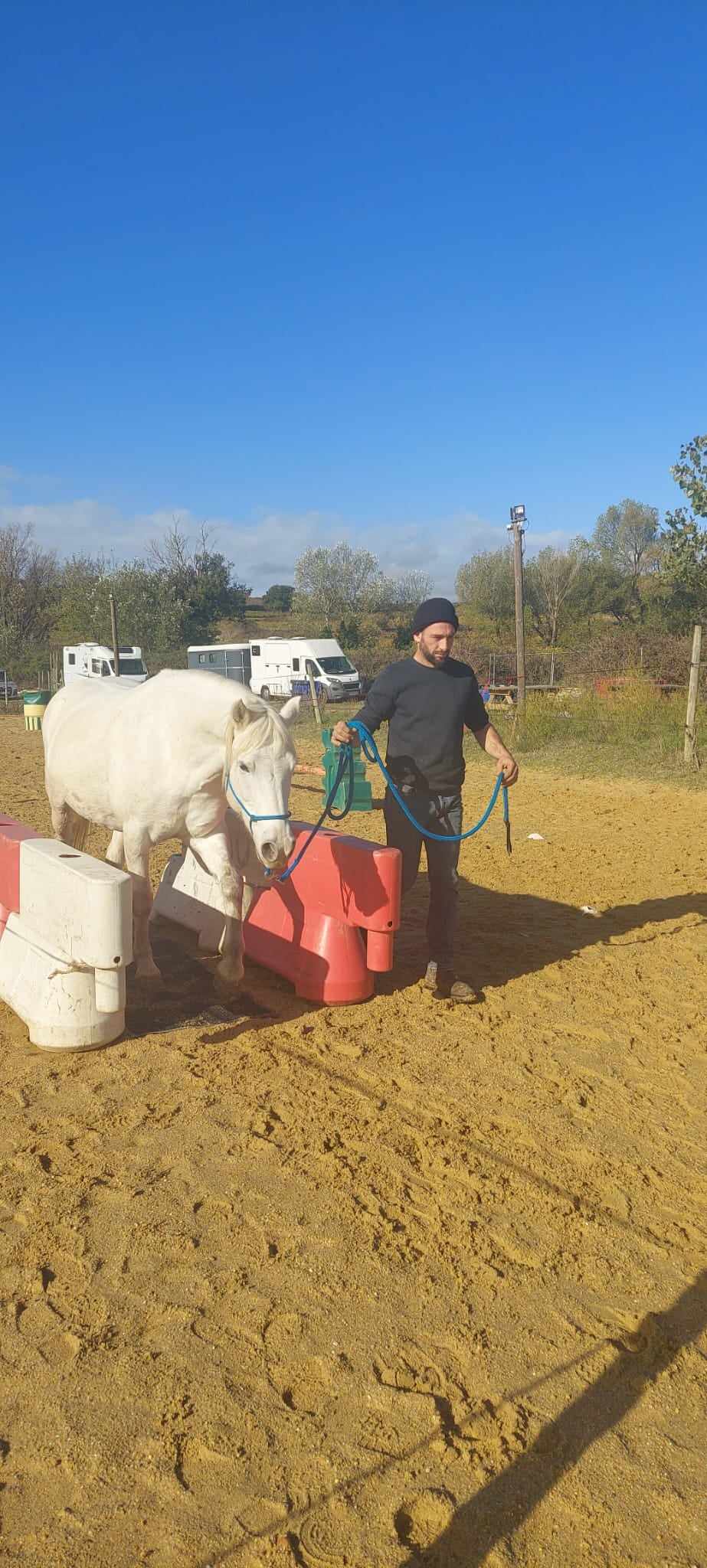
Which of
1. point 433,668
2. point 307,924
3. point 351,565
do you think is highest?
point 351,565

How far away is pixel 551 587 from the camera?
4578cm

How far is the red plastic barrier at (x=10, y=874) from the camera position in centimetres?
482

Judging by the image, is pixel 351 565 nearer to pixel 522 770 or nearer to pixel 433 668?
pixel 522 770

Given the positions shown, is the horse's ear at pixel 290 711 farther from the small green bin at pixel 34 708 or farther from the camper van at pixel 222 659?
the camper van at pixel 222 659

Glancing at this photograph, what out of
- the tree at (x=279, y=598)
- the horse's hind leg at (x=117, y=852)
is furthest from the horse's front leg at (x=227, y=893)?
the tree at (x=279, y=598)

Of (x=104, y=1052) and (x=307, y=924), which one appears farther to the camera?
(x=307, y=924)

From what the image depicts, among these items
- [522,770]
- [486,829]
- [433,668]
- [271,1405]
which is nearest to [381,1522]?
[271,1405]

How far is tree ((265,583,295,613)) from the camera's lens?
3059 inches

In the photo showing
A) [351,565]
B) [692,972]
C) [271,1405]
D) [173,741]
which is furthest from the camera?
[351,565]

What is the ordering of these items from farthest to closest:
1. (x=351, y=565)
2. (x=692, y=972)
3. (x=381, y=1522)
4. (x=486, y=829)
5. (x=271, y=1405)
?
1. (x=351, y=565)
2. (x=486, y=829)
3. (x=692, y=972)
4. (x=271, y=1405)
5. (x=381, y=1522)

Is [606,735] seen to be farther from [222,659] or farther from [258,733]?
[222,659]

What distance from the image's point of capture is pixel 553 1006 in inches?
203

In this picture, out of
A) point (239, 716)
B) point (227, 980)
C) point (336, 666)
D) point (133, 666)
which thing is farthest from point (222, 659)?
point (239, 716)

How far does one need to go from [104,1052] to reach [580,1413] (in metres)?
2.75
